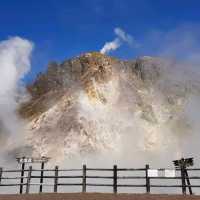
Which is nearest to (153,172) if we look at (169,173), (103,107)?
(169,173)

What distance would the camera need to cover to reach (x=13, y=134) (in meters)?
64.3

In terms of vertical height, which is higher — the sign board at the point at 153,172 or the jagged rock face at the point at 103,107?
the jagged rock face at the point at 103,107

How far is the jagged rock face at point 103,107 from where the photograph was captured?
201 ft

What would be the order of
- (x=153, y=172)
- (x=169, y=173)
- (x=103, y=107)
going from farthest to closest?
(x=103, y=107), (x=153, y=172), (x=169, y=173)

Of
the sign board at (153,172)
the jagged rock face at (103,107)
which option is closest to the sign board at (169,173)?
the sign board at (153,172)

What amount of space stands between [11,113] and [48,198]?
161ft

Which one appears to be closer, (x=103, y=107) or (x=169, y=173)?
(x=169, y=173)

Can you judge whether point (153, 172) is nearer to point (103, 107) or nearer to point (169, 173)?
point (169, 173)

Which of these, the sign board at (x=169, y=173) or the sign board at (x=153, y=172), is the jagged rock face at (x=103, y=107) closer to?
the sign board at (x=153, y=172)

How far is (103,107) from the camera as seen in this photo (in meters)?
65.9

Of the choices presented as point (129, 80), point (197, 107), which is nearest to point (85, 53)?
point (129, 80)

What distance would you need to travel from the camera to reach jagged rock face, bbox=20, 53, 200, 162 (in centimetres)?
6116

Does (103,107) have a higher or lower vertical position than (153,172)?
higher

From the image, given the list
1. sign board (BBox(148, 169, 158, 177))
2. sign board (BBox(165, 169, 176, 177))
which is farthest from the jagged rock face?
sign board (BBox(165, 169, 176, 177))
